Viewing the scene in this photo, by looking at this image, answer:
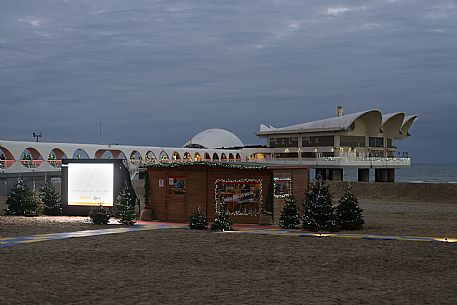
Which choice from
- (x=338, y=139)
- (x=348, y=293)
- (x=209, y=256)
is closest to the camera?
(x=348, y=293)

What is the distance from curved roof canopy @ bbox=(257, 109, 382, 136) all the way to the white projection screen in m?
68.5

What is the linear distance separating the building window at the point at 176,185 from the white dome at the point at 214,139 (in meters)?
139

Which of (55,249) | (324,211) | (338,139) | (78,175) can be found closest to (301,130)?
(338,139)

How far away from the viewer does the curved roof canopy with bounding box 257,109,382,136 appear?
98.9 meters

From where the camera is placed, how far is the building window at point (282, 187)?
29783 millimetres

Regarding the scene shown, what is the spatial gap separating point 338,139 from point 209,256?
8352 cm

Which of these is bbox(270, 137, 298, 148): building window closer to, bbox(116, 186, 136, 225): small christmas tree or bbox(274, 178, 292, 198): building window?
bbox(274, 178, 292, 198): building window

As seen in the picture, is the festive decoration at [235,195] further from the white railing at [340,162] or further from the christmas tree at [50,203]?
the white railing at [340,162]

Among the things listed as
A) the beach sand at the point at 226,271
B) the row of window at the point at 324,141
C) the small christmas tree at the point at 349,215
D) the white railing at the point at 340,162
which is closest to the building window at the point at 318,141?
the row of window at the point at 324,141

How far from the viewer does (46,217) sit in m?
33.8

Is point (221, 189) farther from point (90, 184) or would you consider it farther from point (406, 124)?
point (406, 124)

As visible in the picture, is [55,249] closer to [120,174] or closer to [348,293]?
[348,293]

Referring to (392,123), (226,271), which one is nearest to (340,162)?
(392,123)

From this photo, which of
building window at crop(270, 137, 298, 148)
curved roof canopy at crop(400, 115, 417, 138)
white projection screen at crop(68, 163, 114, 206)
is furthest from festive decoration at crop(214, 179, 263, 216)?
curved roof canopy at crop(400, 115, 417, 138)
